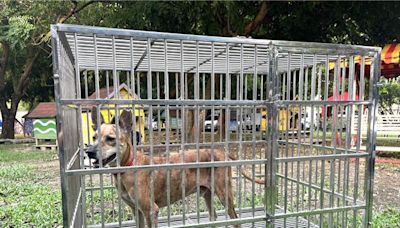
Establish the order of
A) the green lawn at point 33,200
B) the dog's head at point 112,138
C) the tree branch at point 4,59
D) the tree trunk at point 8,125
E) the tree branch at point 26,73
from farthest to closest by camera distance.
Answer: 1. the tree trunk at point 8,125
2. the tree branch at point 26,73
3. the tree branch at point 4,59
4. the green lawn at point 33,200
5. the dog's head at point 112,138

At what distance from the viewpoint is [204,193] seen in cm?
415

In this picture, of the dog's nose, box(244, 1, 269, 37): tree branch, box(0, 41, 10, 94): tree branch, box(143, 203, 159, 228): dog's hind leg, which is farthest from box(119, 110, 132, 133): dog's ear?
box(0, 41, 10, 94): tree branch

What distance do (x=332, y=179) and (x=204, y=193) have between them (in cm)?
165

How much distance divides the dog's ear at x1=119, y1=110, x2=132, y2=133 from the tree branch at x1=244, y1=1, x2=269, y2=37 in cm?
664

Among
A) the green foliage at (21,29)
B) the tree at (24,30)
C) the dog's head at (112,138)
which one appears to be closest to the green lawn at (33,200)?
the dog's head at (112,138)

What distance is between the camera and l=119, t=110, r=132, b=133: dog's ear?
9.59ft

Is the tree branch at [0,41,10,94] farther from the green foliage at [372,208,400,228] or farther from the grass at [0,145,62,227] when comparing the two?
the green foliage at [372,208,400,228]

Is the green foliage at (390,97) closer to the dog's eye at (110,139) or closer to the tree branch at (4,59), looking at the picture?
the tree branch at (4,59)

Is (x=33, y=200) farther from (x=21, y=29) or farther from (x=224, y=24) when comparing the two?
(x=21, y=29)

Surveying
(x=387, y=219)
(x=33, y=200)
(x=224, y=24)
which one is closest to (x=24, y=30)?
(x=224, y=24)

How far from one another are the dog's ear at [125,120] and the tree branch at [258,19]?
6643 mm

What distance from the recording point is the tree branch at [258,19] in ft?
29.1

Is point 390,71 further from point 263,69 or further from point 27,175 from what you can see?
point 27,175

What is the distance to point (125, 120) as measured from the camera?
3006 mm
